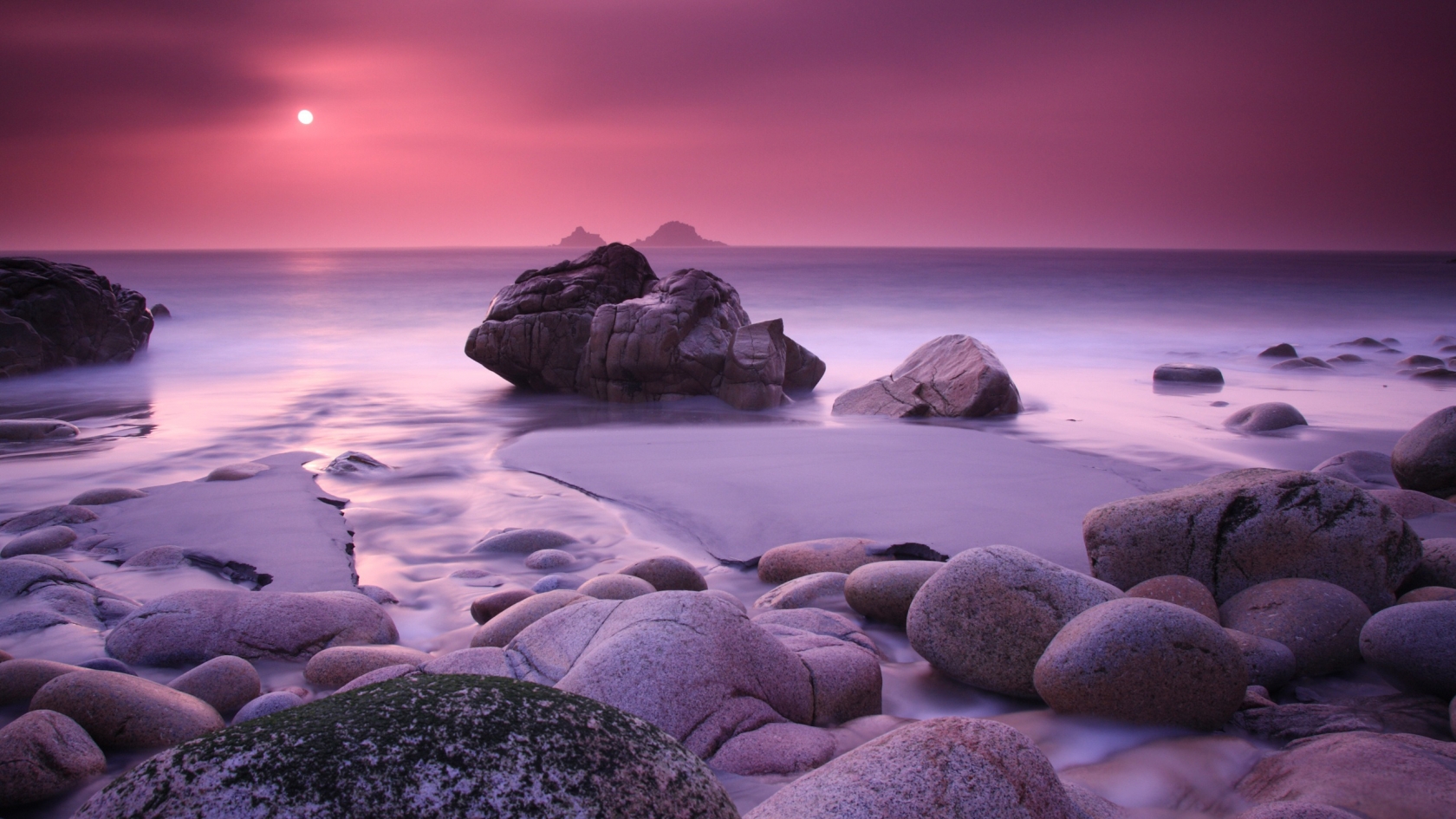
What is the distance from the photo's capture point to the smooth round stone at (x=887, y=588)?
4.15 meters

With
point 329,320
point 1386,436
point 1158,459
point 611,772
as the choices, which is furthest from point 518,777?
point 329,320

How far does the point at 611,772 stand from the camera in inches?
60.2

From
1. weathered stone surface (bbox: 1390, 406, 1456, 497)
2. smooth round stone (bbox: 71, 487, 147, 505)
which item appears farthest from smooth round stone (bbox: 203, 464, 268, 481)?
weathered stone surface (bbox: 1390, 406, 1456, 497)

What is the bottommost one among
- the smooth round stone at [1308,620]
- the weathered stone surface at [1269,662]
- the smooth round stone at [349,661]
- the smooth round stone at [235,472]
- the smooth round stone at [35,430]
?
the smooth round stone at [35,430]

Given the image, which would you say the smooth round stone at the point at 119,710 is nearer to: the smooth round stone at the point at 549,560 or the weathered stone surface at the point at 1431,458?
the smooth round stone at the point at 549,560

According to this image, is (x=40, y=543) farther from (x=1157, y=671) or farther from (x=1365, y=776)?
(x=1365, y=776)

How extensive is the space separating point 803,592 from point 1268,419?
24.6 ft

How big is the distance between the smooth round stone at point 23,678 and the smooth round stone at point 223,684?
15.3 inches

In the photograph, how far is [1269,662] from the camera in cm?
335

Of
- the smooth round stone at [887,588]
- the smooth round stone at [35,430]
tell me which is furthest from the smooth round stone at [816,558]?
the smooth round stone at [35,430]

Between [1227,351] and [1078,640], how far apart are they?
1993 centimetres

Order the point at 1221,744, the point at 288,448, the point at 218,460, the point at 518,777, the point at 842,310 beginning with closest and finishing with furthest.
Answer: the point at 518,777, the point at 1221,744, the point at 218,460, the point at 288,448, the point at 842,310

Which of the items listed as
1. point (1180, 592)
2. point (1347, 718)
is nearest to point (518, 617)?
point (1180, 592)

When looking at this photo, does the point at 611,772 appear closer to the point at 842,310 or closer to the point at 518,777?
the point at 518,777
